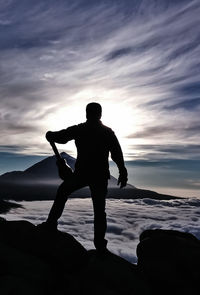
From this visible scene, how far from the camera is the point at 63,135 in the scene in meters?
7.32

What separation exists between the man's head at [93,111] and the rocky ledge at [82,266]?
142 inches

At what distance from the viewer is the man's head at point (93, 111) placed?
7.32 m

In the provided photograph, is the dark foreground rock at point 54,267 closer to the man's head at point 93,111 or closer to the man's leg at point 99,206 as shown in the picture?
the man's leg at point 99,206

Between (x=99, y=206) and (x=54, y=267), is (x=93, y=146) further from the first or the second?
(x=54, y=267)

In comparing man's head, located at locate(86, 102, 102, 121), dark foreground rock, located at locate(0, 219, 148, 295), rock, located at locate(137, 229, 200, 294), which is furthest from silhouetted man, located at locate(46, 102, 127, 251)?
rock, located at locate(137, 229, 200, 294)

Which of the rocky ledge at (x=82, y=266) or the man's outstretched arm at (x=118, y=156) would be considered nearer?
the rocky ledge at (x=82, y=266)

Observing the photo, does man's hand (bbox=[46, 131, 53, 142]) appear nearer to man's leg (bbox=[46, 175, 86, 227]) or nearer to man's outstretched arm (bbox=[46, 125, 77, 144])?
man's outstretched arm (bbox=[46, 125, 77, 144])

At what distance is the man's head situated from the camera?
7316 mm

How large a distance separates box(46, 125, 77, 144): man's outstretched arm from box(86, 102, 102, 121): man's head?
0.50m

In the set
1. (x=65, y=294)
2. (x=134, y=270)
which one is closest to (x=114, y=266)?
(x=134, y=270)

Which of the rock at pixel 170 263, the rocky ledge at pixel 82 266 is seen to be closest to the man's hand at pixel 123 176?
the rocky ledge at pixel 82 266

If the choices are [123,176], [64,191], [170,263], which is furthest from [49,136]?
[170,263]

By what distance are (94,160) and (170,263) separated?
3.84 meters

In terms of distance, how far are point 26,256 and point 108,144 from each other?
3709 millimetres
